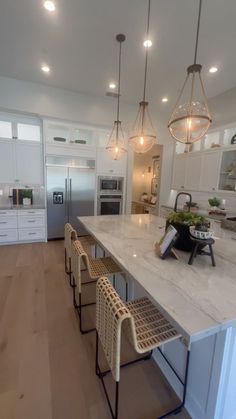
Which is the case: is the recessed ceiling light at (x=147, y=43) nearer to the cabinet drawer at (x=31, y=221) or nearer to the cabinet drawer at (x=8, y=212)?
the cabinet drawer at (x=31, y=221)

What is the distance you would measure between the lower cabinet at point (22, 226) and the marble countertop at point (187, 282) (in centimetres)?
272

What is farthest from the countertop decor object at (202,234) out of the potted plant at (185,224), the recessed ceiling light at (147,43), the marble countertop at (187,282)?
the recessed ceiling light at (147,43)

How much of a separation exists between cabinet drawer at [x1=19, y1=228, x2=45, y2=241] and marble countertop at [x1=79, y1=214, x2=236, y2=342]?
2.76m

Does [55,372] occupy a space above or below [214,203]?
below

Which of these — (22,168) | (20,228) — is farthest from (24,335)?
(22,168)

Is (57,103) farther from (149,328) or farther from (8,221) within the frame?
(149,328)

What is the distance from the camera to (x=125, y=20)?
2.26 meters

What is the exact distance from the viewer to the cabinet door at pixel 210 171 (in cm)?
399

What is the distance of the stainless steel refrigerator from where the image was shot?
4.27 meters

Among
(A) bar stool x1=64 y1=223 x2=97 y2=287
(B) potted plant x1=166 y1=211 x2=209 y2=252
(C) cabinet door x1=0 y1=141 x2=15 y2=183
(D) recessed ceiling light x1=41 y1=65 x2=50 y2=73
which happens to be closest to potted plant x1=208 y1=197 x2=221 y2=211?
(A) bar stool x1=64 y1=223 x2=97 y2=287

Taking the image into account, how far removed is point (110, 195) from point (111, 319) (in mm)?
3911

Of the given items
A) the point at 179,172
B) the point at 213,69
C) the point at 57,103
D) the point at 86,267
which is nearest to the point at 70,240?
the point at 86,267

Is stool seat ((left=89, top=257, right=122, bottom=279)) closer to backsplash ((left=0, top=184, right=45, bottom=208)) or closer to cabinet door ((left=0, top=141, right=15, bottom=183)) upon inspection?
backsplash ((left=0, top=184, right=45, bottom=208))

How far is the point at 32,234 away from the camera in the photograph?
4258 millimetres
